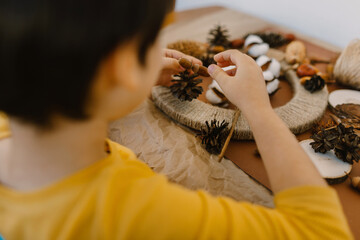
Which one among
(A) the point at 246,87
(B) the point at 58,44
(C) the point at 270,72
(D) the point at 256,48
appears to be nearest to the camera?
(B) the point at 58,44

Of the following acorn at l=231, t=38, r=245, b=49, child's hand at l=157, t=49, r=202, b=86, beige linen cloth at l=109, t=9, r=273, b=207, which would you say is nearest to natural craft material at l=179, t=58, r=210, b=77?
child's hand at l=157, t=49, r=202, b=86

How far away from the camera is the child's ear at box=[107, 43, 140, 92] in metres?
0.26

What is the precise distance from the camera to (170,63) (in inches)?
23.0

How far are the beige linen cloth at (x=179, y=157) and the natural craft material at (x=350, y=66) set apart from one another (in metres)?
0.45

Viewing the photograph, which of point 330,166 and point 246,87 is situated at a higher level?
point 246,87

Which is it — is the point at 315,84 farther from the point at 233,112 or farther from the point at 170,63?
the point at 170,63

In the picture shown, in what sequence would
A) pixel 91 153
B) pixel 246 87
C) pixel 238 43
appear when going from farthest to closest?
pixel 238 43 < pixel 246 87 < pixel 91 153

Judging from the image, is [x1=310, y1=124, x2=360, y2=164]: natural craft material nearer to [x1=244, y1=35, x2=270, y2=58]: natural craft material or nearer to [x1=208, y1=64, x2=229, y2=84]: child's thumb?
[x1=208, y1=64, x2=229, y2=84]: child's thumb

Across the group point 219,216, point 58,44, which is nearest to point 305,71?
point 219,216

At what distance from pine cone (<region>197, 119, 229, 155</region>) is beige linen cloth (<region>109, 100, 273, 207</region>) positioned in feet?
0.04

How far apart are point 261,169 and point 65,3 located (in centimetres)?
43

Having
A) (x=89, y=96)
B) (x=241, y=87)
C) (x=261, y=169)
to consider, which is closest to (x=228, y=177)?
(x=261, y=169)

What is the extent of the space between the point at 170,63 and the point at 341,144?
37 centimetres

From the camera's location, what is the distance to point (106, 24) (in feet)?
0.76
